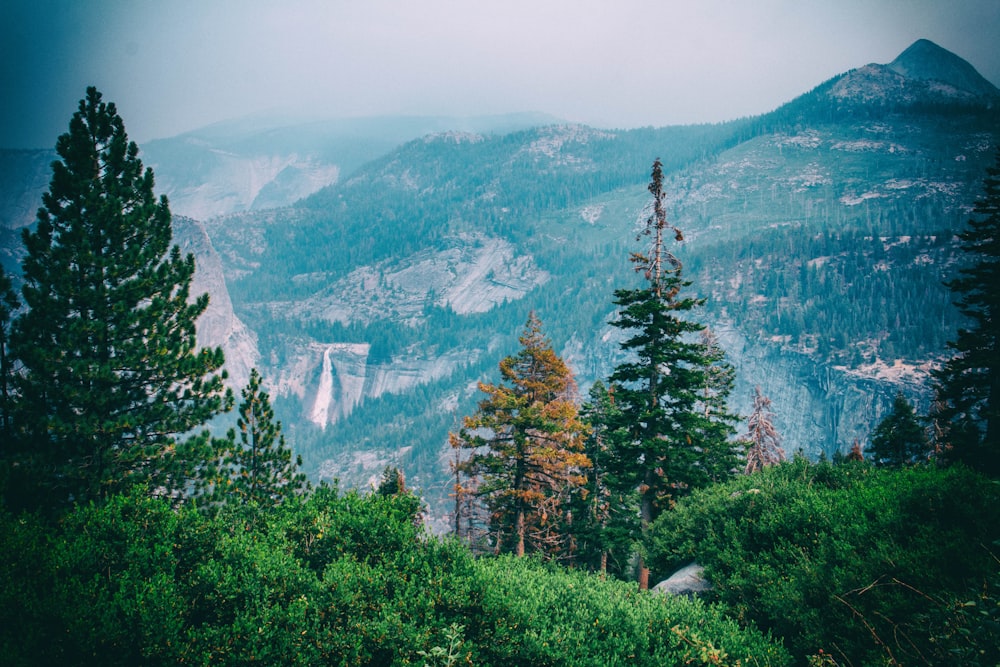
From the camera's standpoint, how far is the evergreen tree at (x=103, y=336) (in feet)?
48.2

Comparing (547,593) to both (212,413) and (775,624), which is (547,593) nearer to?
(775,624)

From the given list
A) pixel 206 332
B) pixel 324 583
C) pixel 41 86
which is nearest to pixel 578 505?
pixel 324 583

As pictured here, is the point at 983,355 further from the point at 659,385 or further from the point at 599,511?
the point at 599,511

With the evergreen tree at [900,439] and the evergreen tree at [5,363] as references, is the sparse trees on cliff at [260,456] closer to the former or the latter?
the evergreen tree at [5,363]

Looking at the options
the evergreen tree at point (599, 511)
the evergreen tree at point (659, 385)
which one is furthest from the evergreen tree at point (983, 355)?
the evergreen tree at point (599, 511)

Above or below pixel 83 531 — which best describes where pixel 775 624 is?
below

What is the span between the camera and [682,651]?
8430mm

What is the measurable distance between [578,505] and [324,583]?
19915 millimetres

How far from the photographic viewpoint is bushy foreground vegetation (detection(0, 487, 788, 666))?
720 centimetres

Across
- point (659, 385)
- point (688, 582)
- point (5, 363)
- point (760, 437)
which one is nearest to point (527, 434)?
point (659, 385)

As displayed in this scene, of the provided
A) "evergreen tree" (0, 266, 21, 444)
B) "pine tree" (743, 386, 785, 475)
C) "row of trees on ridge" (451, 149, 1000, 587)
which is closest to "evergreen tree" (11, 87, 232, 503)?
"evergreen tree" (0, 266, 21, 444)

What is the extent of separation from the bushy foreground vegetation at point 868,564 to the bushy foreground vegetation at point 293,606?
4.02 feet

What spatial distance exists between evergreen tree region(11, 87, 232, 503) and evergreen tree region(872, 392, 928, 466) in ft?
143

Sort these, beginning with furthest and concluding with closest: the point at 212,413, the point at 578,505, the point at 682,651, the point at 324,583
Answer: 1. the point at 578,505
2. the point at 212,413
3. the point at 324,583
4. the point at 682,651
